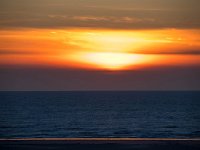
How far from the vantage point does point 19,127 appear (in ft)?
92.4

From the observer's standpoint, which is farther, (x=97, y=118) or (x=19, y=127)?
(x=97, y=118)
